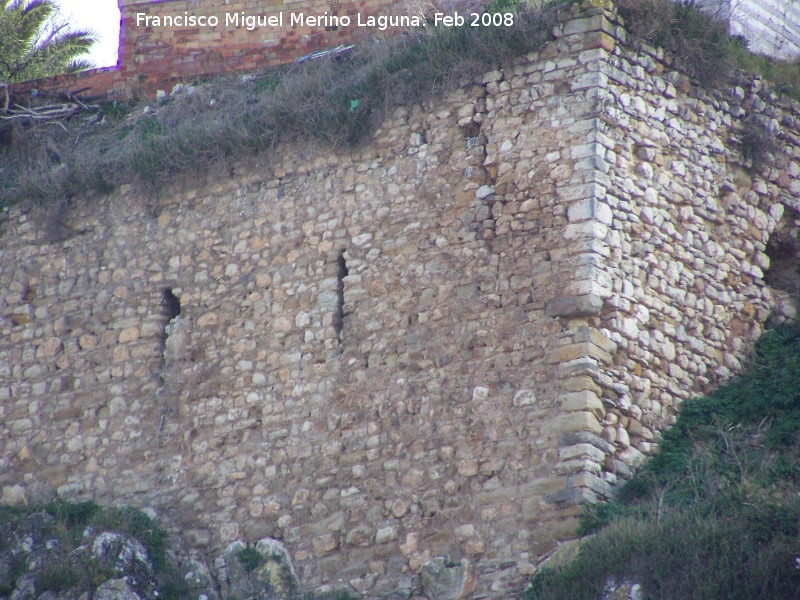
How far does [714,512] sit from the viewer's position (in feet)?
29.5

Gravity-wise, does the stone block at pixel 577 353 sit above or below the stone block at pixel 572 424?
above

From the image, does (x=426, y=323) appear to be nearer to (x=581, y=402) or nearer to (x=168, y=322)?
(x=581, y=402)

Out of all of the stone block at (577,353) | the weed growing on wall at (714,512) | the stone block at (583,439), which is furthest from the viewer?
the stone block at (577,353)

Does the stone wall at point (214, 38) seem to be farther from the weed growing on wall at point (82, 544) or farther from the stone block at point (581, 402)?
the stone block at point (581, 402)

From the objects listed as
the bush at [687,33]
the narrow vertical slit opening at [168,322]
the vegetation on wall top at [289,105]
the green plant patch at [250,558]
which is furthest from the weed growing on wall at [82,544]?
the bush at [687,33]

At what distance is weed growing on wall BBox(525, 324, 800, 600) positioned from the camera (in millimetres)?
8461

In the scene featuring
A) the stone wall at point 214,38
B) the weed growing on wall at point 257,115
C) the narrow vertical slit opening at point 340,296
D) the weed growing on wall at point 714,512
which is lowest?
the weed growing on wall at point 714,512

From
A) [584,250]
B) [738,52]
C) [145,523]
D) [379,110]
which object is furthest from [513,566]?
[738,52]

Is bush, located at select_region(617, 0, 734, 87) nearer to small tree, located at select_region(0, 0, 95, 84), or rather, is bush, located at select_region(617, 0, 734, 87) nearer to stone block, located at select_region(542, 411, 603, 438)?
A: stone block, located at select_region(542, 411, 603, 438)

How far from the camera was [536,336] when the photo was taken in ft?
33.5

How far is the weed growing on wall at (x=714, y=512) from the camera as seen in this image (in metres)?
8.46

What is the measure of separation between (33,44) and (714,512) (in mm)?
11253

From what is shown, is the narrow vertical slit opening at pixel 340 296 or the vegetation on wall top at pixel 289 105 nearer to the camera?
the vegetation on wall top at pixel 289 105

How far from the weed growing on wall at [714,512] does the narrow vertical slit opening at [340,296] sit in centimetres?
271
